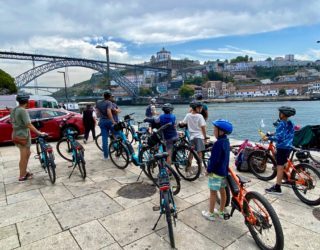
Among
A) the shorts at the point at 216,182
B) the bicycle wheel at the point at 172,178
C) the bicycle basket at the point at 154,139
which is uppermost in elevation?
the bicycle basket at the point at 154,139

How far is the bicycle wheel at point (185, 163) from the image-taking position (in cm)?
443

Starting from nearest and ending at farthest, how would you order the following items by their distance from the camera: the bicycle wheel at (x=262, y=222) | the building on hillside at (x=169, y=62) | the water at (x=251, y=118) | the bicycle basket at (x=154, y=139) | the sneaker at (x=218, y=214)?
the bicycle wheel at (x=262, y=222) < the sneaker at (x=218, y=214) < the bicycle basket at (x=154, y=139) < the water at (x=251, y=118) < the building on hillside at (x=169, y=62)

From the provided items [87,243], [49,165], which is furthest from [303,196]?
[49,165]

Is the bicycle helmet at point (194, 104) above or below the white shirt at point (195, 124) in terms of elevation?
above

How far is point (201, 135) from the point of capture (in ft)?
15.5

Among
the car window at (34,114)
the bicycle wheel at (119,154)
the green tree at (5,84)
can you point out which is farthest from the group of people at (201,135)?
the green tree at (5,84)

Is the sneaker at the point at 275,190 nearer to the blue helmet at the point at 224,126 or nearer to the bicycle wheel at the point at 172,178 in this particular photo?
the bicycle wheel at the point at 172,178

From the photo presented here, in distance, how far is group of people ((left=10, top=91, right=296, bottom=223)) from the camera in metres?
2.77

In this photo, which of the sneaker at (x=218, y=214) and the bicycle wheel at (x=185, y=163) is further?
the bicycle wheel at (x=185, y=163)

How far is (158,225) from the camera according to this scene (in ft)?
9.64

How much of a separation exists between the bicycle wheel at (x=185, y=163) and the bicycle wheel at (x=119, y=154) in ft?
3.90

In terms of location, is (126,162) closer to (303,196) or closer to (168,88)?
(303,196)

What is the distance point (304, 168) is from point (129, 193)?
9.25ft

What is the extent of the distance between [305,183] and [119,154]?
3.71 m
